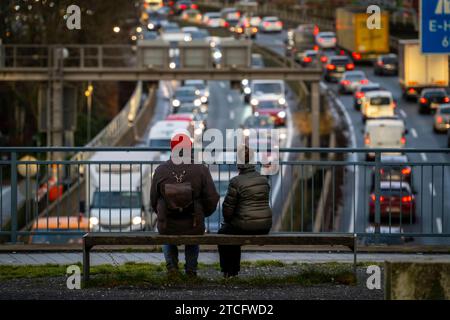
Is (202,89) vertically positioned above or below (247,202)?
below

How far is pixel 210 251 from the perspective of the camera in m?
18.1

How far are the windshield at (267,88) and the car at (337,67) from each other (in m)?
10.2

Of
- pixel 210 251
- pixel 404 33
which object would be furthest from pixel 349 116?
pixel 210 251

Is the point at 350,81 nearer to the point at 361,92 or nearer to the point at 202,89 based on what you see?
the point at 361,92

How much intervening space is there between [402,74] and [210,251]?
203ft

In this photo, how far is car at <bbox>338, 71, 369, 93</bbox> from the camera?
84562 mm

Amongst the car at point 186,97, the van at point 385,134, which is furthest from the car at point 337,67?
the van at point 385,134

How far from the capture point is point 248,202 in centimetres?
1517

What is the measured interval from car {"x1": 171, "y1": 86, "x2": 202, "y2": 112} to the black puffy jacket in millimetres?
61130

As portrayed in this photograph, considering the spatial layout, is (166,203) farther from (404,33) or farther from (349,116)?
(404,33)

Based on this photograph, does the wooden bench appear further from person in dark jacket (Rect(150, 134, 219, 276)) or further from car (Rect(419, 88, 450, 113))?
car (Rect(419, 88, 450, 113))

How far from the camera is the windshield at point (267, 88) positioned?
80.2 metres

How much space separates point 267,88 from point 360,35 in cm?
970

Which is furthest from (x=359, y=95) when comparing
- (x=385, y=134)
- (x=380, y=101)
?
(x=385, y=134)
